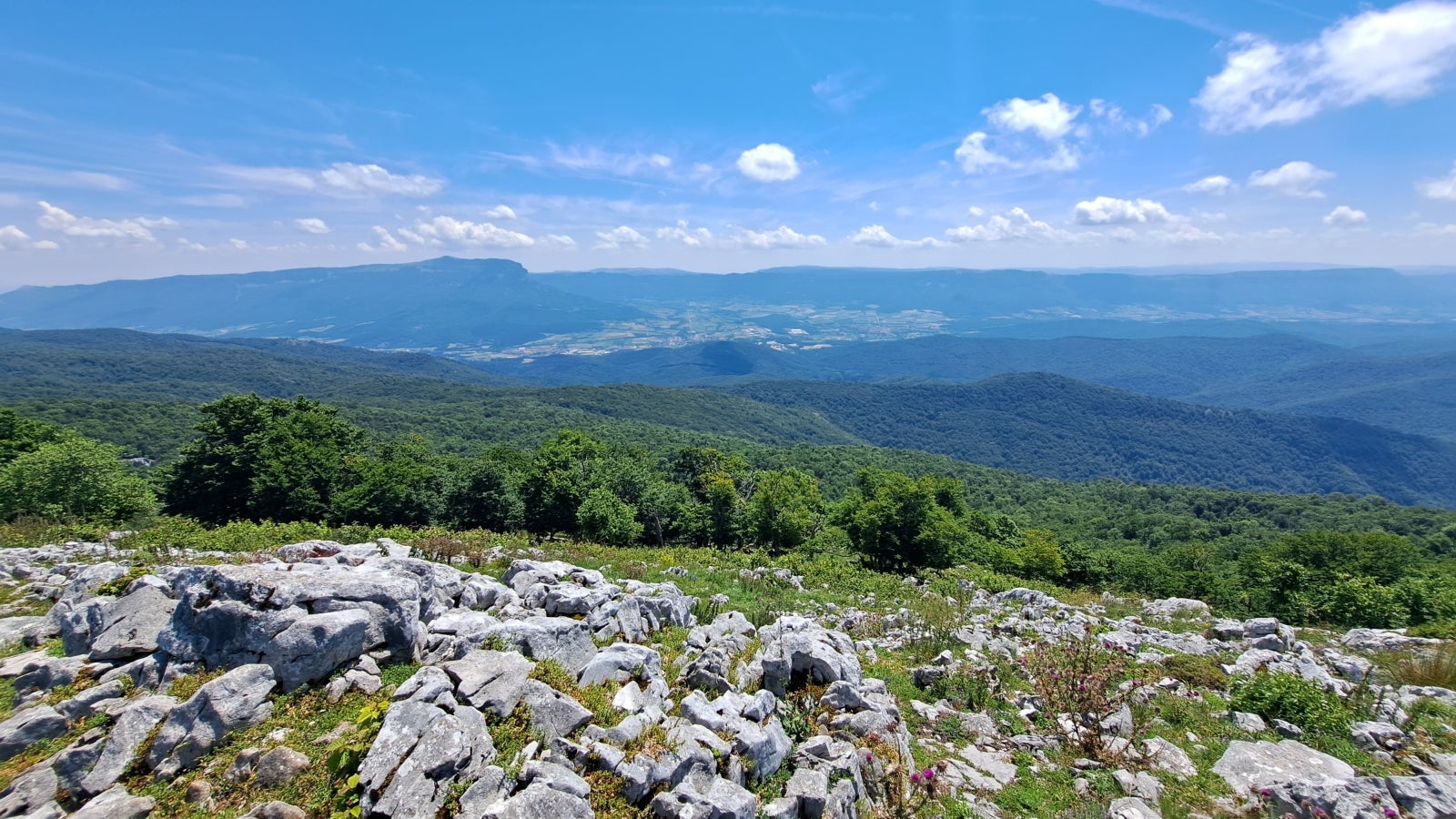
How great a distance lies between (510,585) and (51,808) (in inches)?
309

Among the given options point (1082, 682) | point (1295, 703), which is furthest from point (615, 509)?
point (1295, 703)

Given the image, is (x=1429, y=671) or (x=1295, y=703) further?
→ (x=1429, y=671)

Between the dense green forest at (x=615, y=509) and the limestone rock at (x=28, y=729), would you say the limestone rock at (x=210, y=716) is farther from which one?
the dense green forest at (x=615, y=509)

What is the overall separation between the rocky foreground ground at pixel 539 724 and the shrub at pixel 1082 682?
0.16 meters

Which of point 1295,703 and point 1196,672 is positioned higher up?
point 1295,703

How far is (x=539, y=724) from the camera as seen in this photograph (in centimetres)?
753

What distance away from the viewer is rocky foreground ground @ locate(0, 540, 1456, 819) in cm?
653

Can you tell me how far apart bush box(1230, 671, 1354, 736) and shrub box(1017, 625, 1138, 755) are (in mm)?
1874

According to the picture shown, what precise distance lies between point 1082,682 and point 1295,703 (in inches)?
Answer: 146

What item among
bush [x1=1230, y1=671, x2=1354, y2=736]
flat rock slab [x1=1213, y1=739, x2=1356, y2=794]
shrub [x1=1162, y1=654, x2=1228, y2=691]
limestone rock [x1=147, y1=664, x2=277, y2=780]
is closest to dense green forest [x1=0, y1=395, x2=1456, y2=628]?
shrub [x1=1162, y1=654, x2=1228, y2=691]

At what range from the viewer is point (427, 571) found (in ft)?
39.4

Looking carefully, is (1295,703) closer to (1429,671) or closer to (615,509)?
(1429,671)

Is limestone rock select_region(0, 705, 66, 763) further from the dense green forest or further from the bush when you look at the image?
the dense green forest

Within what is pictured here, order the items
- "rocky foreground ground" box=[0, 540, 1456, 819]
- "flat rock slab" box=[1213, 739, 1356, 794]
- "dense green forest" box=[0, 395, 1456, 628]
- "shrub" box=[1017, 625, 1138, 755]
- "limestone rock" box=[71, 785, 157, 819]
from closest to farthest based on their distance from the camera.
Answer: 1. "limestone rock" box=[71, 785, 157, 819]
2. "rocky foreground ground" box=[0, 540, 1456, 819]
3. "flat rock slab" box=[1213, 739, 1356, 794]
4. "shrub" box=[1017, 625, 1138, 755]
5. "dense green forest" box=[0, 395, 1456, 628]
